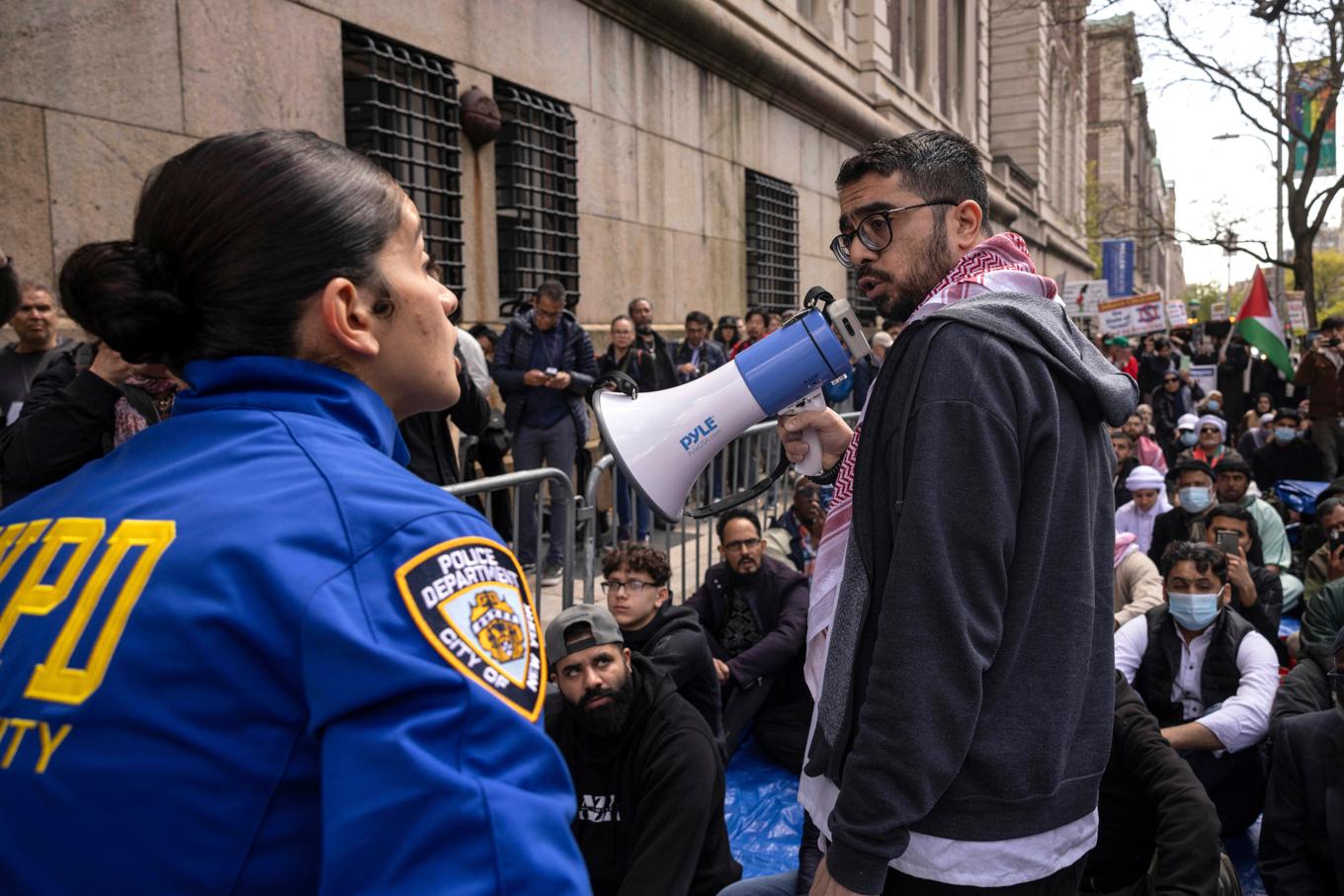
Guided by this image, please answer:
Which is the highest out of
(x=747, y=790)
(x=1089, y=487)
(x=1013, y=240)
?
(x=1013, y=240)

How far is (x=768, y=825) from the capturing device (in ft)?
15.9

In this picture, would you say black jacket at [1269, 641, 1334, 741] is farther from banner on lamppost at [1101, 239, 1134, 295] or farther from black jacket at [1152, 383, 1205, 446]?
banner on lamppost at [1101, 239, 1134, 295]

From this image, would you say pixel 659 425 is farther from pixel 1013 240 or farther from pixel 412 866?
pixel 412 866

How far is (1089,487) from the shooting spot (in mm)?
1777

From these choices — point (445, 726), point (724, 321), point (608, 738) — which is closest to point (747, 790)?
point (608, 738)


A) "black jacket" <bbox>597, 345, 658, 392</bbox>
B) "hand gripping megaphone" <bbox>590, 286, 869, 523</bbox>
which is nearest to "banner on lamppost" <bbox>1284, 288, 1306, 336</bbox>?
"black jacket" <bbox>597, 345, 658, 392</bbox>

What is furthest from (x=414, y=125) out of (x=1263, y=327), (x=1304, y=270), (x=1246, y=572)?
(x=1304, y=270)

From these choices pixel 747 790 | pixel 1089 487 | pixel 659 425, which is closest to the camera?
pixel 1089 487

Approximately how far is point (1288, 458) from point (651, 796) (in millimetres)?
9869

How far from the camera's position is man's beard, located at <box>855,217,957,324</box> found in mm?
2025

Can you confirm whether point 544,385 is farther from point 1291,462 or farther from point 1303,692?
point 1291,462

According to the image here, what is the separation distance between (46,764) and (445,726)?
1.07 feet

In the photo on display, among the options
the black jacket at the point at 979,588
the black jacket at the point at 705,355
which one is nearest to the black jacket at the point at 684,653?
the black jacket at the point at 979,588

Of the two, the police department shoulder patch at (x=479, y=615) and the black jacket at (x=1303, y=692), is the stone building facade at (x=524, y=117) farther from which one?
the black jacket at (x=1303, y=692)
